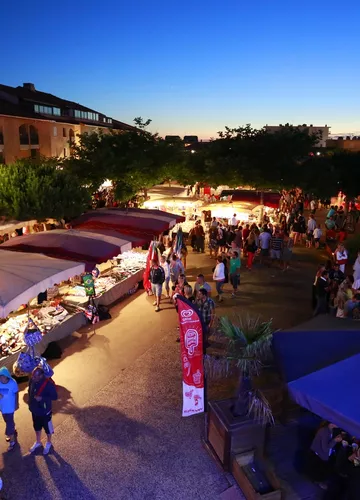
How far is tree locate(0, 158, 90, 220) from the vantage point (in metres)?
13.5

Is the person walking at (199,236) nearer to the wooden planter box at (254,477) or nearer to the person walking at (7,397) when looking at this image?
the person walking at (7,397)

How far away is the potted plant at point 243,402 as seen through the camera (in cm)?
537

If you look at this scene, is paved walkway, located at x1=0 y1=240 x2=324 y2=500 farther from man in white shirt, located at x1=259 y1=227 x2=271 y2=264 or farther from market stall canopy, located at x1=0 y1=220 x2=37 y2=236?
man in white shirt, located at x1=259 y1=227 x2=271 y2=264

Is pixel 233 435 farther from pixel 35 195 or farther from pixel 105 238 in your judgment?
pixel 35 195

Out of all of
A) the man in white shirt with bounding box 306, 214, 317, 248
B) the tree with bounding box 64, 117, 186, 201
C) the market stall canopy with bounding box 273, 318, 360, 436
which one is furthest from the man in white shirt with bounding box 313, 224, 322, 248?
the market stall canopy with bounding box 273, 318, 360, 436

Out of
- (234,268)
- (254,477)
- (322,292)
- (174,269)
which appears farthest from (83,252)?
(254,477)

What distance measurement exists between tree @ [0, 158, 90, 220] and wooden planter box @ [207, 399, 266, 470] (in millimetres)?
10126

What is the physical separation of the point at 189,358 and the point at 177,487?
169 cm

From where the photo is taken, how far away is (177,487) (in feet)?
18.0

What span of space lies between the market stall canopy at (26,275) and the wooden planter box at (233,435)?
4239 mm

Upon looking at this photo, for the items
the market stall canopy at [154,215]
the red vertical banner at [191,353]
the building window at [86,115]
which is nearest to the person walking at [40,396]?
the red vertical banner at [191,353]

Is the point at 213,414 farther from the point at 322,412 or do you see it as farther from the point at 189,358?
the point at 322,412

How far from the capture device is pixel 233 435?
18.3 ft

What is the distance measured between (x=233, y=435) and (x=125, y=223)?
9611 millimetres
